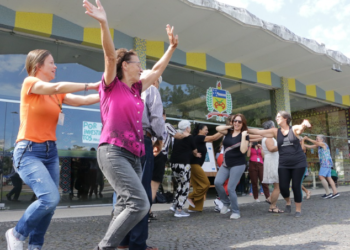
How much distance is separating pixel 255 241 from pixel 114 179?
6.77 ft

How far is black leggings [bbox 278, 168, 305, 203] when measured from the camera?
18.4 ft

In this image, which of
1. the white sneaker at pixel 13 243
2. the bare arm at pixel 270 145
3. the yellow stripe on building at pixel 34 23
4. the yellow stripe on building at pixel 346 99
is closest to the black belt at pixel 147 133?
the white sneaker at pixel 13 243

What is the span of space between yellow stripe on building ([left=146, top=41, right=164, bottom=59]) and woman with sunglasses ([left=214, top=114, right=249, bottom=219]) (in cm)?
389

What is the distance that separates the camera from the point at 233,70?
1122 centimetres

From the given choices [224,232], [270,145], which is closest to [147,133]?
[224,232]

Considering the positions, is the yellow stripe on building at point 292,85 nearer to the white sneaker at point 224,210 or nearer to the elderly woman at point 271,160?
the elderly woman at point 271,160

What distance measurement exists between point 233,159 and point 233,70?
611 centimetres

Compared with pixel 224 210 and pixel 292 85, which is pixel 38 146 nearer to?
pixel 224 210

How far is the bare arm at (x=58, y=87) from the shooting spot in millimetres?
2496

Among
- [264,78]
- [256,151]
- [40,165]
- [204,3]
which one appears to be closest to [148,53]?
[204,3]

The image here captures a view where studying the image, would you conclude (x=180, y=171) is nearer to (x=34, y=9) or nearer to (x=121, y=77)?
(x=121, y=77)

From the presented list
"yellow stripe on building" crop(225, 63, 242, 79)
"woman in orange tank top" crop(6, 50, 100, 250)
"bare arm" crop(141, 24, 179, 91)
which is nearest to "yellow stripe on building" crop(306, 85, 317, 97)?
"yellow stripe on building" crop(225, 63, 242, 79)

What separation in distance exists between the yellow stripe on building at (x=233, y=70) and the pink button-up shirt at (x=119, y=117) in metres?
8.85

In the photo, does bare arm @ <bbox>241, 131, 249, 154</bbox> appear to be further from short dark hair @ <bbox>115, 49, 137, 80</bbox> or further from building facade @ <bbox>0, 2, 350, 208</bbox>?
building facade @ <bbox>0, 2, 350, 208</bbox>
